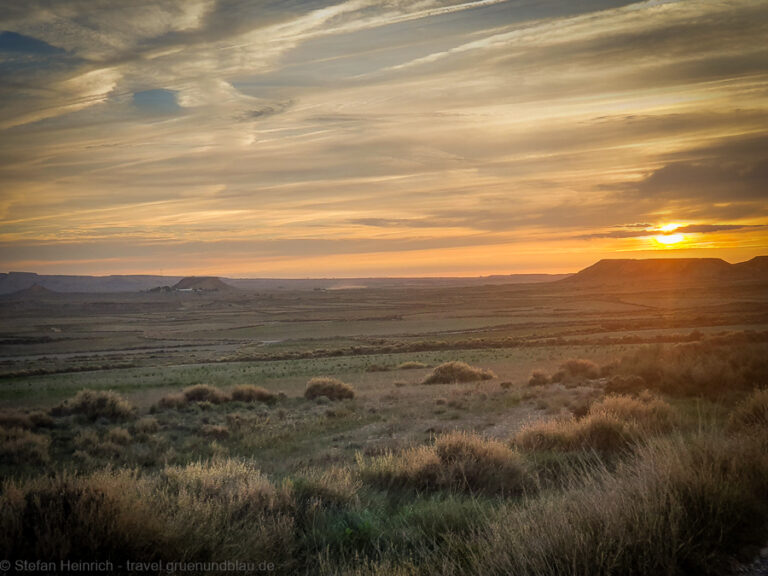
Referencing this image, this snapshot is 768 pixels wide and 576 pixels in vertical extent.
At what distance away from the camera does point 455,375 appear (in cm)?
3003

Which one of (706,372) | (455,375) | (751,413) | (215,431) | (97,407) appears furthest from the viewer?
(455,375)

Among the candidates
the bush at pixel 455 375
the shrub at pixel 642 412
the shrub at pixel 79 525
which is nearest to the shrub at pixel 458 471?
the shrub at pixel 642 412

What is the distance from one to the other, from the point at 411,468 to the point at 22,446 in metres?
12.6

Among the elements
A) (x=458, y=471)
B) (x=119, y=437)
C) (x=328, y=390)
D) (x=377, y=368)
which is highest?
(x=458, y=471)

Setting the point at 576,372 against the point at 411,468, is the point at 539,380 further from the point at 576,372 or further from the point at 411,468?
the point at 411,468

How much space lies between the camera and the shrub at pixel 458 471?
7.83m

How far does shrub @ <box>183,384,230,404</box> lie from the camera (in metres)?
24.4

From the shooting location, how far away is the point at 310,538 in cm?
574

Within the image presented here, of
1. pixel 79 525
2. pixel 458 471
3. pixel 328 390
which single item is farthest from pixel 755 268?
pixel 79 525

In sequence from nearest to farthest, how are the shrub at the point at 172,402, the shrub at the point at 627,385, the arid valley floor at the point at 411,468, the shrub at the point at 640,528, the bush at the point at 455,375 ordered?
the shrub at the point at 640,528 < the arid valley floor at the point at 411,468 < the shrub at the point at 627,385 < the shrub at the point at 172,402 < the bush at the point at 455,375

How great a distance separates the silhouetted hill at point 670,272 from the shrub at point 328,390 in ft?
206

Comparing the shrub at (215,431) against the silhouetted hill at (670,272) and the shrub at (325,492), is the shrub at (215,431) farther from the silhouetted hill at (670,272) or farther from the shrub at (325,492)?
the silhouetted hill at (670,272)

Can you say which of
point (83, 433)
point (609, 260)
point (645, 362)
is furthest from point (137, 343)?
point (609, 260)

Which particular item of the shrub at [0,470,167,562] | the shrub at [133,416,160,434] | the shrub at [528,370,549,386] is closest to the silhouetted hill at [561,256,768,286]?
the shrub at [528,370,549,386]
